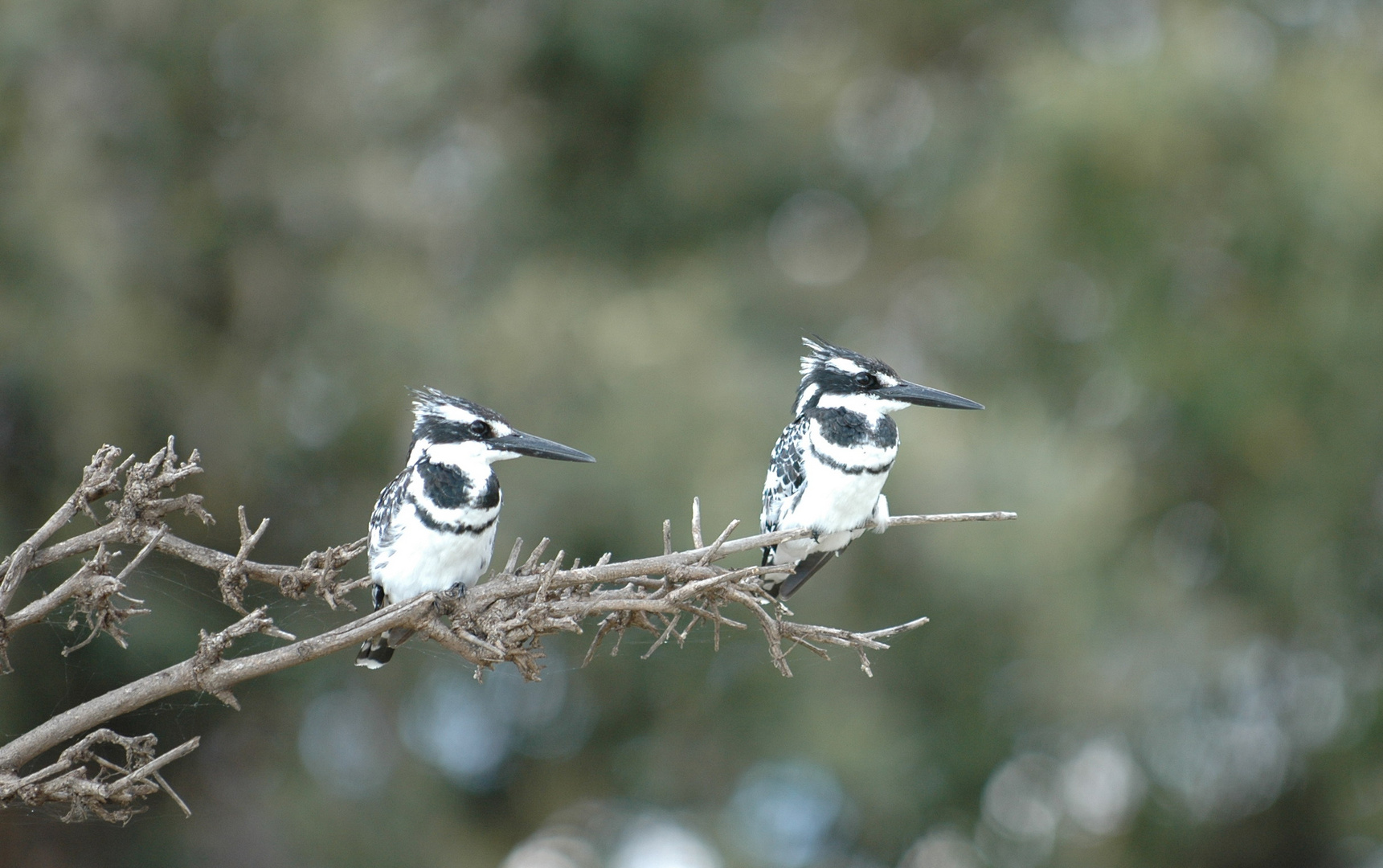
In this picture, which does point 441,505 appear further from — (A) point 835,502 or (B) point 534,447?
(A) point 835,502

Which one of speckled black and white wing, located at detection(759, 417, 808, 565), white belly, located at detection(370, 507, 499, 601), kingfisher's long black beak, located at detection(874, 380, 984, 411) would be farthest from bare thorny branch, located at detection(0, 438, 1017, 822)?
speckled black and white wing, located at detection(759, 417, 808, 565)

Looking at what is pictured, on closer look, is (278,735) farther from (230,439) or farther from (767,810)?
(767,810)

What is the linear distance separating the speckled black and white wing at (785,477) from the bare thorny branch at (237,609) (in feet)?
3.15

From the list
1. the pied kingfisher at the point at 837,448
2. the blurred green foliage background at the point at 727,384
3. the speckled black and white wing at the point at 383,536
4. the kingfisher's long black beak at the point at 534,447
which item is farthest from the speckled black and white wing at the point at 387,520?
the blurred green foliage background at the point at 727,384

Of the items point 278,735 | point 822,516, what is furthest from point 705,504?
point 822,516

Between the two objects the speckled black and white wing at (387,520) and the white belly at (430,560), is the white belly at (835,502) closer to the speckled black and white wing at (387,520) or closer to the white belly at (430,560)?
the white belly at (430,560)

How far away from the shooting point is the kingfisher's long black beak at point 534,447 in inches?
80.0

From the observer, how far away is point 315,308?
7.37 m

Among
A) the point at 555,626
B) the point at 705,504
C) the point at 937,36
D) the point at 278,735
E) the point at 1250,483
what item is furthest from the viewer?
the point at 937,36

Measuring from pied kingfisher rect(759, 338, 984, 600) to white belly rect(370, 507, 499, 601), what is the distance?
1.85ft

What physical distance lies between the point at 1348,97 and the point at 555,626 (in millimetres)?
8270

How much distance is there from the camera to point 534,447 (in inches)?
83.7

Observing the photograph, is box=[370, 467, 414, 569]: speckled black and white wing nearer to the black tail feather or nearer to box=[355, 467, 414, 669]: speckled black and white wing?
box=[355, 467, 414, 669]: speckled black and white wing

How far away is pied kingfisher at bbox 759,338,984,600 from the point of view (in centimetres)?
253
